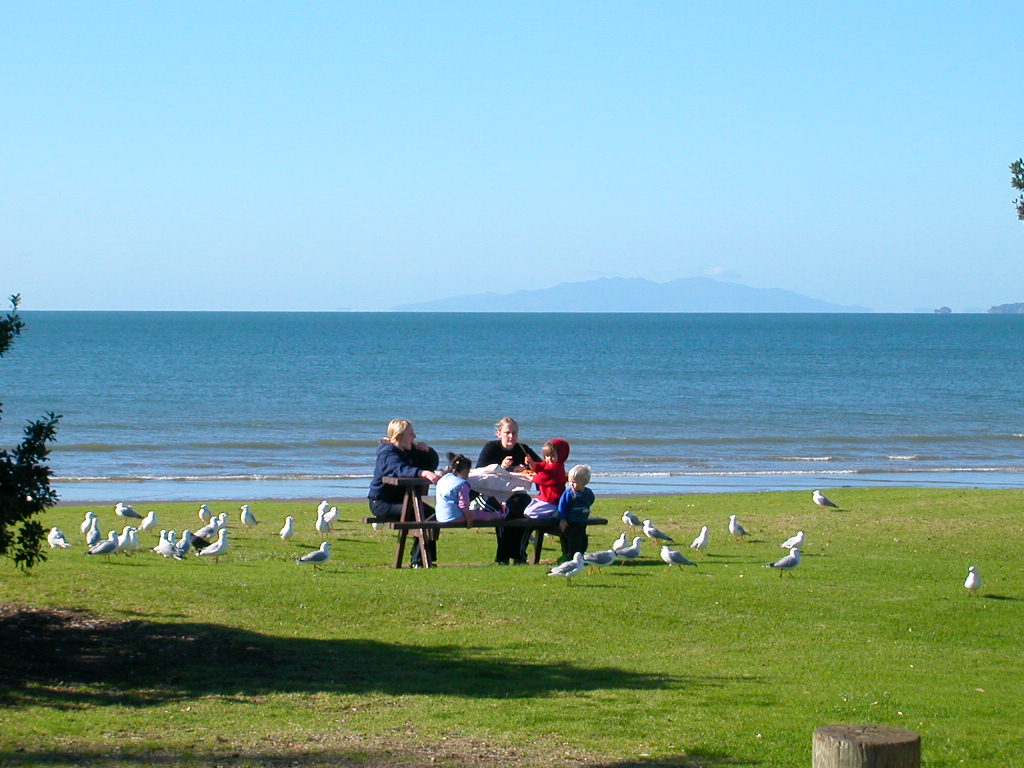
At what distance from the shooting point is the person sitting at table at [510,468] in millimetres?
14312

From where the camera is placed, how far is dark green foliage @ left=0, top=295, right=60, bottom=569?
827 centimetres

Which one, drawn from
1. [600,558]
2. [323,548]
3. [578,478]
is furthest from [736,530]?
[323,548]

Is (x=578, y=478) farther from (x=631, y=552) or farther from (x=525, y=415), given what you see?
(x=525, y=415)

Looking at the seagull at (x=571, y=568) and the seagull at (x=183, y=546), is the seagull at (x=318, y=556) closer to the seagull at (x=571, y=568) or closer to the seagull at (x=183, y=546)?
the seagull at (x=183, y=546)

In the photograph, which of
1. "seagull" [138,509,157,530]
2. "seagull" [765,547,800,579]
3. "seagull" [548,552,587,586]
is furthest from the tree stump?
"seagull" [138,509,157,530]

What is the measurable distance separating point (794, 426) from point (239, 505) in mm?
30023

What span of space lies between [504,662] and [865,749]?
16.6 feet

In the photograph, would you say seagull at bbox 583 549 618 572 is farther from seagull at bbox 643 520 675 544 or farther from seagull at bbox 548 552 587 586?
seagull at bbox 643 520 675 544

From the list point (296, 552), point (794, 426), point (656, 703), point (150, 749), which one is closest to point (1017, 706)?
point (656, 703)

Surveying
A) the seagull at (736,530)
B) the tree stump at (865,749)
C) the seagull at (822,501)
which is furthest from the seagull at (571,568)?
the seagull at (822,501)

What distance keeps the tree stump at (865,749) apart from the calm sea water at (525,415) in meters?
22.2

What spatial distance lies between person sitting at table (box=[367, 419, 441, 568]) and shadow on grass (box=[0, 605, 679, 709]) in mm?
4462

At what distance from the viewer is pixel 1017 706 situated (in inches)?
325

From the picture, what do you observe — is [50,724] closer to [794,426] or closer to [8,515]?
[8,515]
